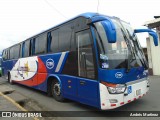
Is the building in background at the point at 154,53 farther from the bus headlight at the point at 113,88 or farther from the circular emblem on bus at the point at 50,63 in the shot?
the bus headlight at the point at 113,88

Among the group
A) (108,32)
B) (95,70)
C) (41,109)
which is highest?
(108,32)

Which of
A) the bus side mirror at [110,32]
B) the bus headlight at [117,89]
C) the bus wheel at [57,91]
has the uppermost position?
the bus side mirror at [110,32]

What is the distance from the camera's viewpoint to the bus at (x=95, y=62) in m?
5.45

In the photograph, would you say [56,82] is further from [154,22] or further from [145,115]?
[154,22]

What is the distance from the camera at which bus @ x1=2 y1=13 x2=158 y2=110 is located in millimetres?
5453

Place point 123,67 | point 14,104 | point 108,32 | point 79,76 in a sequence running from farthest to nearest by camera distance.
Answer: point 14,104, point 79,76, point 123,67, point 108,32

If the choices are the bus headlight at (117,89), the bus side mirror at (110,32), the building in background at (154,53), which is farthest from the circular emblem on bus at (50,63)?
the building in background at (154,53)

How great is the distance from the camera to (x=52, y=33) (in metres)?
8.67

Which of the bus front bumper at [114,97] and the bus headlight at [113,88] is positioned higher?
the bus headlight at [113,88]

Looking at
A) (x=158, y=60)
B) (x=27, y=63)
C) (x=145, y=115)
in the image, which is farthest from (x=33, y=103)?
(x=158, y=60)

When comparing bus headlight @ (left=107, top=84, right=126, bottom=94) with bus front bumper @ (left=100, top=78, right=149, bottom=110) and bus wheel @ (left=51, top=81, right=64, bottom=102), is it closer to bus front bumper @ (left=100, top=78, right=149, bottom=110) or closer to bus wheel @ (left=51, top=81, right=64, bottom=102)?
bus front bumper @ (left=100, top=78, right=149, bottom=110)

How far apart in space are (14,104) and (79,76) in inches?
130

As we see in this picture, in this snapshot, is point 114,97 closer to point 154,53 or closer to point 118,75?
point 118,75

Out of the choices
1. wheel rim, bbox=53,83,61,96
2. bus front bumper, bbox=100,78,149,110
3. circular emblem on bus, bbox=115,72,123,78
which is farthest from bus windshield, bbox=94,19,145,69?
wheel rim, bbox=53,83,61,96
